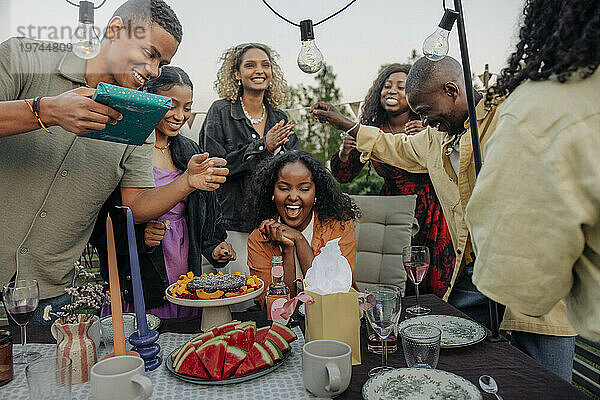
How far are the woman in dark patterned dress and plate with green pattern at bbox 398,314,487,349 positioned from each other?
890 millimetres

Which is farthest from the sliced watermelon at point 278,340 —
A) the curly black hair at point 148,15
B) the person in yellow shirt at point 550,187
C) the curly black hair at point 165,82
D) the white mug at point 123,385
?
the curly black hair at point 165,82

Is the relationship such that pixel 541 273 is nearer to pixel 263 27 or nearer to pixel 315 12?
pixel 315 12

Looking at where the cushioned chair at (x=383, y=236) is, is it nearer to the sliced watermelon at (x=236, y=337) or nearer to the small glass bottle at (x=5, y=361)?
the sliced watermelon at (x=236, y=337)

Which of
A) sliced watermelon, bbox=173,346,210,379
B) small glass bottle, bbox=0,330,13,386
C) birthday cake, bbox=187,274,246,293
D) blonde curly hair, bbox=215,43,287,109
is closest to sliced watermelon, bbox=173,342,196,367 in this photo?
sliced watermelon, bbox=173,346,210,379

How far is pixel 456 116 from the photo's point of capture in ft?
5.84

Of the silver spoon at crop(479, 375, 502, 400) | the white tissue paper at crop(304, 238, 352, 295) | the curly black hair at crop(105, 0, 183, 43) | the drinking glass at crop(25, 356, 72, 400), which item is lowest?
the silver spoon at crop(479, 375, 502, 400)

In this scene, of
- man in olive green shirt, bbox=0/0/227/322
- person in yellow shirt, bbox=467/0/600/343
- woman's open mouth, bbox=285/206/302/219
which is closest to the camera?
person in yellow shirt, bbox=467/0/600/343

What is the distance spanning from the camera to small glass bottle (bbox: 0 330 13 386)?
1.04 meters

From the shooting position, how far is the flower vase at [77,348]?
1.04 meters

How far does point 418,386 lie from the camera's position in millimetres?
956

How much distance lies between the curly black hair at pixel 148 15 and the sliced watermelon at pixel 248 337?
106 cm

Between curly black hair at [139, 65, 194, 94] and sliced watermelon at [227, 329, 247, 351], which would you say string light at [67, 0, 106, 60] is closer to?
curly black hair at [139, 65, 194, 94]

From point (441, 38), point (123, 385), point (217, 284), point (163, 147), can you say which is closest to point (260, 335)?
point (217, 284)

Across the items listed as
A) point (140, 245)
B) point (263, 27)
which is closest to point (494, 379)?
point (140, 245)
